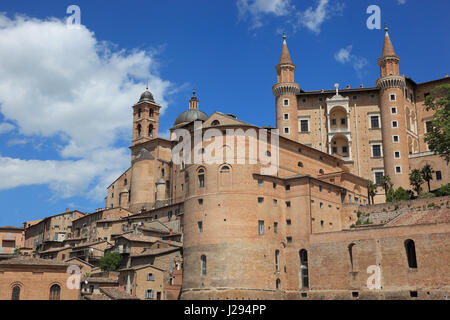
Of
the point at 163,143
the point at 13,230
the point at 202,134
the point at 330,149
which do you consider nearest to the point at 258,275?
the point at 202,134

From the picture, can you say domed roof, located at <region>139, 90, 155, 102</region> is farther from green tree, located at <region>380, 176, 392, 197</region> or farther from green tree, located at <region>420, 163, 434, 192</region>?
green tree, located at <region>420, 163, 434, 192</region>

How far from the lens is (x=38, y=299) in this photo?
42500 mm

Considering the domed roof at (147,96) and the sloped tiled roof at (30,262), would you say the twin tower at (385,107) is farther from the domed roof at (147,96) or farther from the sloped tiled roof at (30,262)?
the sloped tiled roof at (30,262)

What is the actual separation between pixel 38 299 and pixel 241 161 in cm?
2157

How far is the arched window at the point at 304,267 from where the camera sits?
50844 mm

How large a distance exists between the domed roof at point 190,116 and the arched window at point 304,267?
41766 mm

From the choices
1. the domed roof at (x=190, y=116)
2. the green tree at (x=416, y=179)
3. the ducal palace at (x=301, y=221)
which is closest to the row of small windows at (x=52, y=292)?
the ducal palace at (x=301, y=221)

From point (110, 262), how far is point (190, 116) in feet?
118

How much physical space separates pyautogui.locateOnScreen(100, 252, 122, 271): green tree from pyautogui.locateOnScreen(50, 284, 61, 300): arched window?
15.6 meters

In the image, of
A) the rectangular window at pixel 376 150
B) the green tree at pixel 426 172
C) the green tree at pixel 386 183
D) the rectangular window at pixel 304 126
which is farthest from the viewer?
the rectangular window at pixel 304 126

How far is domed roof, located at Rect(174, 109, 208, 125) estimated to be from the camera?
89.7 metres

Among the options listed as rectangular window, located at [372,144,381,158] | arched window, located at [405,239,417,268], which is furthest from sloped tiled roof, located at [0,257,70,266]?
rectangular window, located at [372,144,381,158]
